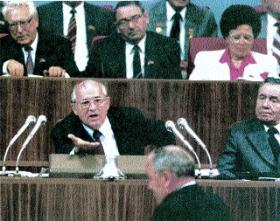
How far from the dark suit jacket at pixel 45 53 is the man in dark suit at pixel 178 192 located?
205 centimetres

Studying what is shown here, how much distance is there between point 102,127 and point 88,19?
1.14 m

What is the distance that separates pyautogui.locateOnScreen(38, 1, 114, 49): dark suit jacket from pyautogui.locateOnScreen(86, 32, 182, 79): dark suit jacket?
0.28m

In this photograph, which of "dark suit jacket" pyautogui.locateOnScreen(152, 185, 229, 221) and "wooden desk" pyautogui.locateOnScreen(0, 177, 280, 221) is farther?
"wooden desk" pyautogui.locateOnScreen(0, 177, 280, 221)

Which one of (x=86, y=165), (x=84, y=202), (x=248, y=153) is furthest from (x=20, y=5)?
(x=84, y=202)

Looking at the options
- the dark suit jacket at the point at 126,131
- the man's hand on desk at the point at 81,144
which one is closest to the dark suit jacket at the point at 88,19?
the dark suit jacket at the point at 126,131

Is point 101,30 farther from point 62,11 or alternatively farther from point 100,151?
point 100,151

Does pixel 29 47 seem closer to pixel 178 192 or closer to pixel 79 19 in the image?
pixel 79 19

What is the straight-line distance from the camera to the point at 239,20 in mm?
5449

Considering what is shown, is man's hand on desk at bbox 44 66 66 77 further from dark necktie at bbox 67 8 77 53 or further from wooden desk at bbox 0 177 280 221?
wooden desk at bbox 0 177 280 221

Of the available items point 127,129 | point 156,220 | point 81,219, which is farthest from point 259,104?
point 156,220

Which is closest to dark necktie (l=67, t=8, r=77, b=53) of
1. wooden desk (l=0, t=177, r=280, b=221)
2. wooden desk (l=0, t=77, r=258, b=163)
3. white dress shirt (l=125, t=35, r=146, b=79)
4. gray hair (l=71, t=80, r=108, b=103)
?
white dress shirt (l=125, t=35, r=146, b=79)

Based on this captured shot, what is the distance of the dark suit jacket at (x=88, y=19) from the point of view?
5.66 metres

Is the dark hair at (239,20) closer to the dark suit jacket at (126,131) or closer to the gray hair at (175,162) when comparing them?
the dark suit jacket at (126,131)

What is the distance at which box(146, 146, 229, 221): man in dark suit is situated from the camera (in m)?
3.20
